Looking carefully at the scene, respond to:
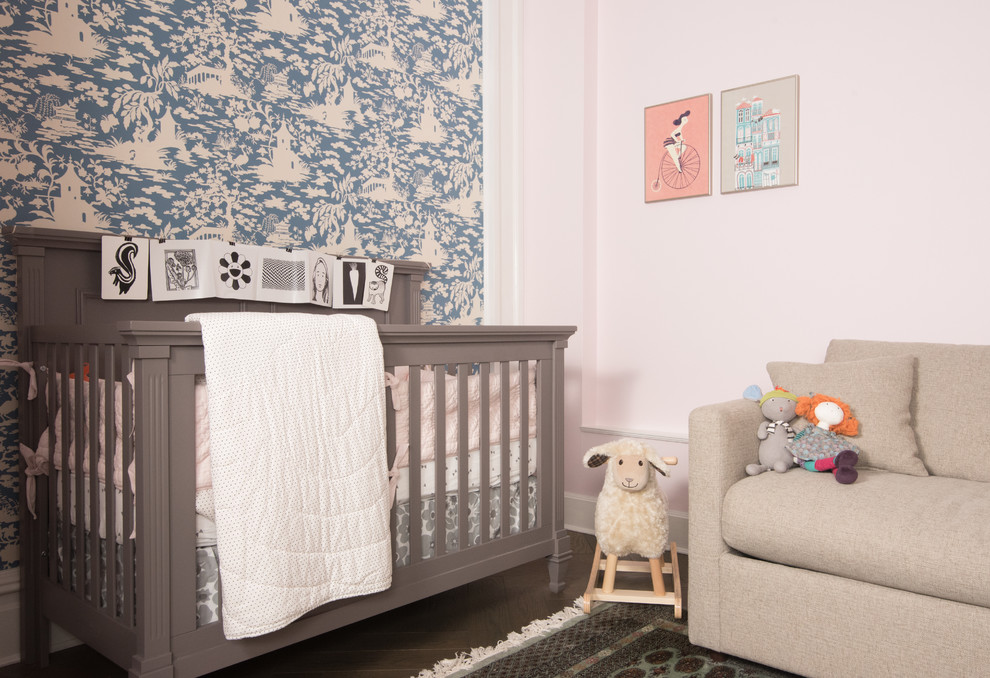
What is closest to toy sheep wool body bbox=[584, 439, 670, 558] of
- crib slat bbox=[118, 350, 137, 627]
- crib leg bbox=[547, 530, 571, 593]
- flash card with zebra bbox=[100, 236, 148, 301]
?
crib leg bbox=[547, 530, 571, 593]

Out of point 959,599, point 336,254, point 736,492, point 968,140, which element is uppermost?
point 968,140

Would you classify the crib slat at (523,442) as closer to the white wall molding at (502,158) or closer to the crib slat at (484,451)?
the crib slat at (484,451)

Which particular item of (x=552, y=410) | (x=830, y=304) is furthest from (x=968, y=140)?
(x=552, y=410)

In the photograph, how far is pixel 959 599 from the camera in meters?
1.37

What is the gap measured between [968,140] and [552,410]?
143cm

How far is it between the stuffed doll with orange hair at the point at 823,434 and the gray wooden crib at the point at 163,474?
685mm

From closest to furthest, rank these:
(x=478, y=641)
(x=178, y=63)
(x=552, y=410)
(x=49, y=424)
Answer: (x=49, y=424), (x=478, y=641), (x=178, y=63), (x=552, y=410)

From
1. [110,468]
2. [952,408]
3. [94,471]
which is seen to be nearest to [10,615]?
[94,471]

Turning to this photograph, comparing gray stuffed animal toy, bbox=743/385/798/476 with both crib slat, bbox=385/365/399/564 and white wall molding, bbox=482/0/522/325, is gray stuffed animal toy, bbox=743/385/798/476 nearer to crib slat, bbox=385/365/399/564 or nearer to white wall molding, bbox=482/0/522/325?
crib slat, bbox=385/365/399/564

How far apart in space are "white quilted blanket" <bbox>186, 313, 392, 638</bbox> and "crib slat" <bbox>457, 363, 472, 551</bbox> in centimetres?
31

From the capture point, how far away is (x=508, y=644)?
1787 mm

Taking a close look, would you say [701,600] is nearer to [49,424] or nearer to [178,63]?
[49,424]

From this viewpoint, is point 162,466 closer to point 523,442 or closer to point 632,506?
point 523,442

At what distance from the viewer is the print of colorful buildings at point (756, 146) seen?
7.96 ft
